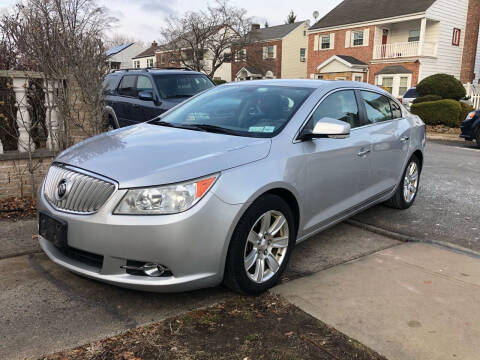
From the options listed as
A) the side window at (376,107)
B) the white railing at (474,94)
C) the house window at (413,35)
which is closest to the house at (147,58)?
the house window at (413,35)

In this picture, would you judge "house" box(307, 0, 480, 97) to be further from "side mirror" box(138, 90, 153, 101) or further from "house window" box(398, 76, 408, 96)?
"side mirror" box(138, 90, 153, 101)

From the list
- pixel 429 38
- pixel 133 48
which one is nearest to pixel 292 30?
pixel 429 38

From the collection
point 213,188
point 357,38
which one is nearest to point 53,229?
point 213,188

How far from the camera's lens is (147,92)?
26.6 feet

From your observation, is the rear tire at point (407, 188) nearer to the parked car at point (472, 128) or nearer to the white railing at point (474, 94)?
the parked car at point (472, 128)

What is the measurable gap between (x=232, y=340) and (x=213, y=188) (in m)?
0.94

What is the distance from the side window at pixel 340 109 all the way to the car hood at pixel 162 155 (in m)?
0.76

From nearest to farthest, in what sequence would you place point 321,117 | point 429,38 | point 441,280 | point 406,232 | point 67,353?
point 67,353 → point 441,280 → point 321,117 → point 406,232 → point 429,38

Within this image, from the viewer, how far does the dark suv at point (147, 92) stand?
26.8 ft

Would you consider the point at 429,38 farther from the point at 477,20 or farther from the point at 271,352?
the point at 271,352

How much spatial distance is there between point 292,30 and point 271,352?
42039 mm

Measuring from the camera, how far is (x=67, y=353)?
2.44 metres

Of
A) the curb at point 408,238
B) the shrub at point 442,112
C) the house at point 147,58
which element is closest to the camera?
the curb at point 408,238

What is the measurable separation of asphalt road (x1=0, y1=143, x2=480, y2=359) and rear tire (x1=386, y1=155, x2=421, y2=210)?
12 centimetres
